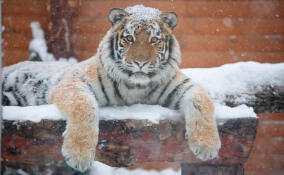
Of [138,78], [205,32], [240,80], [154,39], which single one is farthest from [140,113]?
[205,32]

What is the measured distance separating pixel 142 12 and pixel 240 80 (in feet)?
2.48

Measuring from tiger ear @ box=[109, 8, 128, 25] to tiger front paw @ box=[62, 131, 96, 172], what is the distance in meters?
0.61

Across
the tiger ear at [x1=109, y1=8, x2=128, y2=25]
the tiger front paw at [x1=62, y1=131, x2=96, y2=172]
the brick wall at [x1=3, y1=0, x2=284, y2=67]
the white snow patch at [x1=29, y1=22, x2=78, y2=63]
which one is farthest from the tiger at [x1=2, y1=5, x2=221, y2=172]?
the white snow patch at [x1=29, y1=22, x2=78, y2=63]

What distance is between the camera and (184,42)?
2.39 metres

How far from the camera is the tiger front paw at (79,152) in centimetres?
100

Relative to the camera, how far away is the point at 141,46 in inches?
49.8

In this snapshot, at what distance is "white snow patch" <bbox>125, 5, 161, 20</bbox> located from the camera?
133 cm

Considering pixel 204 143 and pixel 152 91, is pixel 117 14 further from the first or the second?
pixel 204 143

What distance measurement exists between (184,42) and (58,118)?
1551 millimetres

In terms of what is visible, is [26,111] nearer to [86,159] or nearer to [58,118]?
[58,118]

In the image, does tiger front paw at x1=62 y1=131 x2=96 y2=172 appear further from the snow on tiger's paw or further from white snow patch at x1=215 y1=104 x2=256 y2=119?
white snow patch at x1=215 y1=104 x2=256 y2=119

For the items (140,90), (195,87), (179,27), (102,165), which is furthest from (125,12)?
(179,27)

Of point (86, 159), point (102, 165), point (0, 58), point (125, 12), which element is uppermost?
point (125, 12)

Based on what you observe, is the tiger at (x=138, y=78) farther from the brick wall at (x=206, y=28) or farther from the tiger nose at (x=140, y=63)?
the brick wall at (x=206, y=28)
